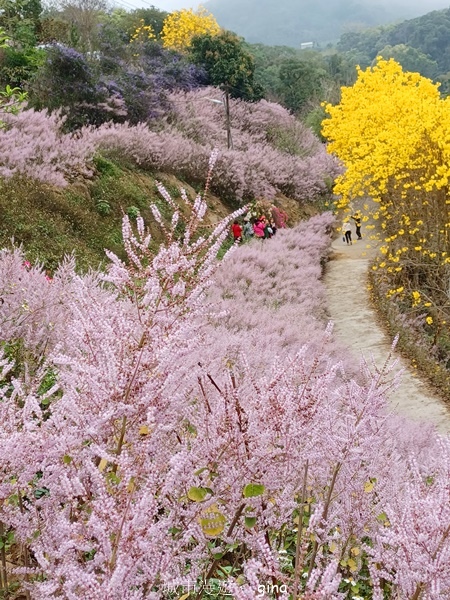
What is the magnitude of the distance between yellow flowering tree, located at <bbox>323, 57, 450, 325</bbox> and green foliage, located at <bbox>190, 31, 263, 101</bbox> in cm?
1398

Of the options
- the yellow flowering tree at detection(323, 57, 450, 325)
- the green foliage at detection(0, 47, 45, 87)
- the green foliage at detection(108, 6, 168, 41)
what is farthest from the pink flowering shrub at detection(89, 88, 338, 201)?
the green foliage at detection(108, 6, 168, 41)

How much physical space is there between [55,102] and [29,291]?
13.4 metres

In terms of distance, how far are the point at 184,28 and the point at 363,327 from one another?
92.7 feet

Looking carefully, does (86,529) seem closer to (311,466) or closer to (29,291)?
(311,466)

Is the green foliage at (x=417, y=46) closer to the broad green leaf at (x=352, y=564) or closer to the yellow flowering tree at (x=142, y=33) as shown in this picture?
the yellow flowering tree at (x=142, y=33)

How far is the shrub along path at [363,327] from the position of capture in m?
8.10

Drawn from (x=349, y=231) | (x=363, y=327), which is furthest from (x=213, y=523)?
(x=349, y=231)

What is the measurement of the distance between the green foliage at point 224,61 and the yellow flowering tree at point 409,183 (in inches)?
551

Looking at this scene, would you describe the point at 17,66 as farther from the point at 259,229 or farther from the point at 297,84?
the point at 297,84

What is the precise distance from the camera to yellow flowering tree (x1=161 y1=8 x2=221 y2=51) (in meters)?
32.9

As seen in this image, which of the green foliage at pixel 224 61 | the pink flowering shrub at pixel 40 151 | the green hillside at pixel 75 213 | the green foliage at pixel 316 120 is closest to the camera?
the green hillside at pixel 75 213

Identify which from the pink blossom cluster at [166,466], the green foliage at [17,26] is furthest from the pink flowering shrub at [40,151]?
the pink blossom cluster at [166,466]

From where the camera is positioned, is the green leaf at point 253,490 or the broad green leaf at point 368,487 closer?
the green leaf at point 253,490

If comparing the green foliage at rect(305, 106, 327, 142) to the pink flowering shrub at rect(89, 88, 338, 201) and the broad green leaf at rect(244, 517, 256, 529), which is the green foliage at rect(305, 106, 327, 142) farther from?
the broad green leaf at rect(244, 517, 256, 529)
